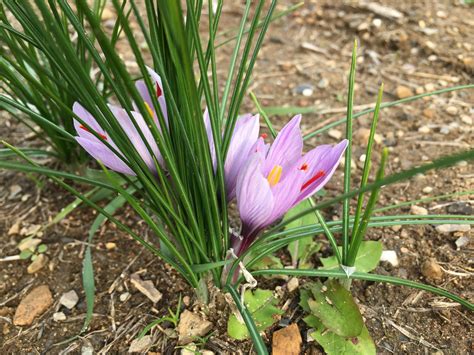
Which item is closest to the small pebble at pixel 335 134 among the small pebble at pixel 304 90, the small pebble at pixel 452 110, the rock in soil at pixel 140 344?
the small pebble at pixel 304 90

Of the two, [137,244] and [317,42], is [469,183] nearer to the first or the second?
[137,244]

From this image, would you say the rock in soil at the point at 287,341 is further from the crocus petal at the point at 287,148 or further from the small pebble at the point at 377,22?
the small pebble at the point at 377,22

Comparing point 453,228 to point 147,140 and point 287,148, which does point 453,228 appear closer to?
point 287,148

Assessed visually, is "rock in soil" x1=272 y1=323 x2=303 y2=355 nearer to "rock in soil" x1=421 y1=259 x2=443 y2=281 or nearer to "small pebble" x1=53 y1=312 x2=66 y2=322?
"rock in soil" x1=421 y1=259 x2=443 y2=281

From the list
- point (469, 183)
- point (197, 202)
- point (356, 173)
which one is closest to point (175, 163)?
point (197, 202)

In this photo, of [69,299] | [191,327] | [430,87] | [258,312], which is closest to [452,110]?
[430,87]

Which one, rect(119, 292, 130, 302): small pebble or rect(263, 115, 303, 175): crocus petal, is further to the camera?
rect(119, 292, 130, 302): small pebble

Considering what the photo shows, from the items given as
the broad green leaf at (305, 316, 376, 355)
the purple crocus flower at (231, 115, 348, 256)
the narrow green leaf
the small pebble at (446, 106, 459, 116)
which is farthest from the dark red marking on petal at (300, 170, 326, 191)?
the small pebble at (446, 106, 459, 116)
